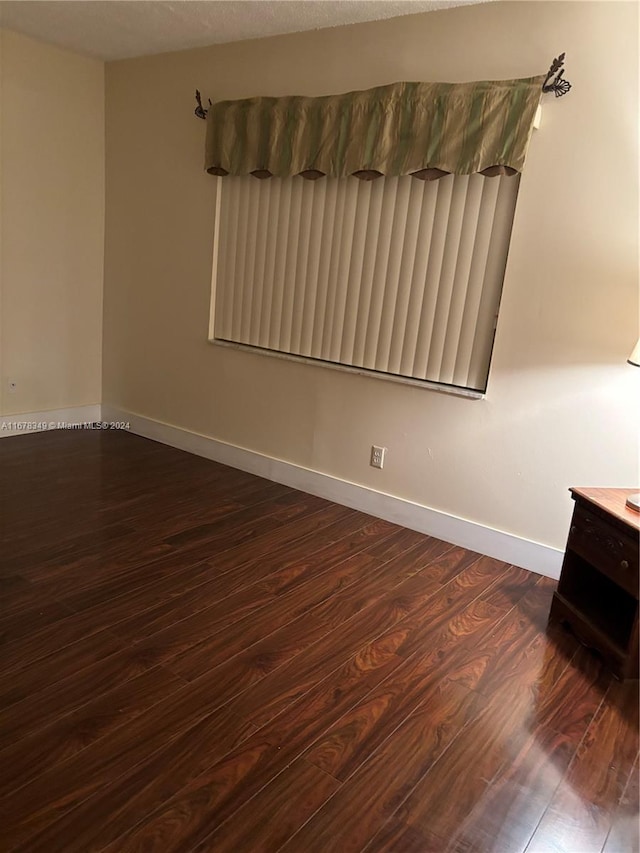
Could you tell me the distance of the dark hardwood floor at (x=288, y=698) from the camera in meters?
1.53

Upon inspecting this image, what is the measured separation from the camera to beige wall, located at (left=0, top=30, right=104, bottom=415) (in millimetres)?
3945

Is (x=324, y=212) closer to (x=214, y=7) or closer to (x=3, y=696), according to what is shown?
(x=214, y=7)

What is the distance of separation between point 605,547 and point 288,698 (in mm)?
1271

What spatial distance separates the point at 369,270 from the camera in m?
3.31

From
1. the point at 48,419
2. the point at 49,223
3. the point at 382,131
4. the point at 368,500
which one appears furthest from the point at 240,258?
the point at 48,419

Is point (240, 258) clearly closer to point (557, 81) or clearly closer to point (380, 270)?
point (380, 270)

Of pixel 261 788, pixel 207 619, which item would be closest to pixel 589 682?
pixel 261 788

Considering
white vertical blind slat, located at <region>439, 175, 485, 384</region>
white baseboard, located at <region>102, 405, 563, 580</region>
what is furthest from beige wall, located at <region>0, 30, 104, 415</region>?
white vertical blind slat, located at <region>439, 175, 485, 384</region>

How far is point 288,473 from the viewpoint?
12.5 feet

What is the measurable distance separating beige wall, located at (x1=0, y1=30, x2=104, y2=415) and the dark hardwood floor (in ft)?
4.91

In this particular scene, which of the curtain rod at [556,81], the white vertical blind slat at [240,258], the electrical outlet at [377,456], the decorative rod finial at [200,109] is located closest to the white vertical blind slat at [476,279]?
the curtain rod at [556,81]

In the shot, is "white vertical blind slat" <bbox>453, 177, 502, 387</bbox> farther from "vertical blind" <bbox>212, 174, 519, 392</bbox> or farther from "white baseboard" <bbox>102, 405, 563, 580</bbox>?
"white baseboard" <bbox>102, 405, 563, 580</bbox>

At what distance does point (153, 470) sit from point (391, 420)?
5.15 feet

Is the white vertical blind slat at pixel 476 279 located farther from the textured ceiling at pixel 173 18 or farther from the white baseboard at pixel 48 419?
the white baseboard at pixel 48 419
